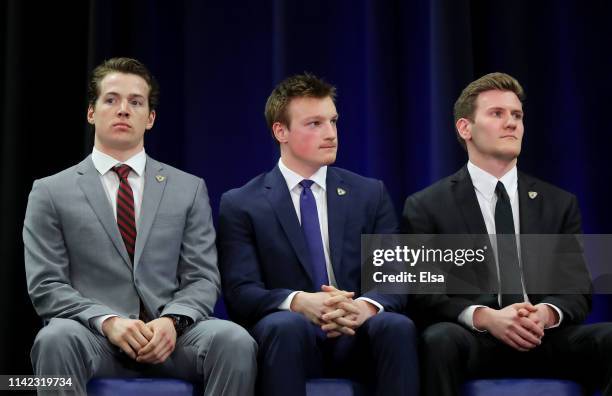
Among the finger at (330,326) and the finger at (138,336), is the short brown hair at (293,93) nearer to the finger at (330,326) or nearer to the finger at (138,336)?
the finger at (330,326)

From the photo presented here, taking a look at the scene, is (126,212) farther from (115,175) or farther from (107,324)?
(107,324)

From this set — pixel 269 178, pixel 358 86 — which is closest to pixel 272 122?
pixel 269 178

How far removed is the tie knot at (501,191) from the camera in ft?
10.7

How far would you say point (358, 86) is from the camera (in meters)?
4.12

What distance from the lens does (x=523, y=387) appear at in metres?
2.78

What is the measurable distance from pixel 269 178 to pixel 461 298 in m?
0.84

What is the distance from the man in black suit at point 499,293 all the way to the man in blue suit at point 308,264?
0.13 m

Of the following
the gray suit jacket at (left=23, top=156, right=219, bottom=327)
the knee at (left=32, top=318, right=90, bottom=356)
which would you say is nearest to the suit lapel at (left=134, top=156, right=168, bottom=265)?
the gray suit jacket at (left=23, top=156, right=219, bottom=327)

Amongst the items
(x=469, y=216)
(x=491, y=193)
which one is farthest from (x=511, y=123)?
(x=469, y=216)

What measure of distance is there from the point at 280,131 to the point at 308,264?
58 cm

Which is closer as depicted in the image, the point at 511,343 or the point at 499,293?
the point at 511,343

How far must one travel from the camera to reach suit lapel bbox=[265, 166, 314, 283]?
124 inches

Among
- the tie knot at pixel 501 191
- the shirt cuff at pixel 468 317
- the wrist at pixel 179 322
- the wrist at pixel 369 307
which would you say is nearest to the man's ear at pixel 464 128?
the tie knot at pixel 501 191

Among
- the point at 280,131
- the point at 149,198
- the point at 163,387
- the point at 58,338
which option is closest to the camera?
the point at 58,338
